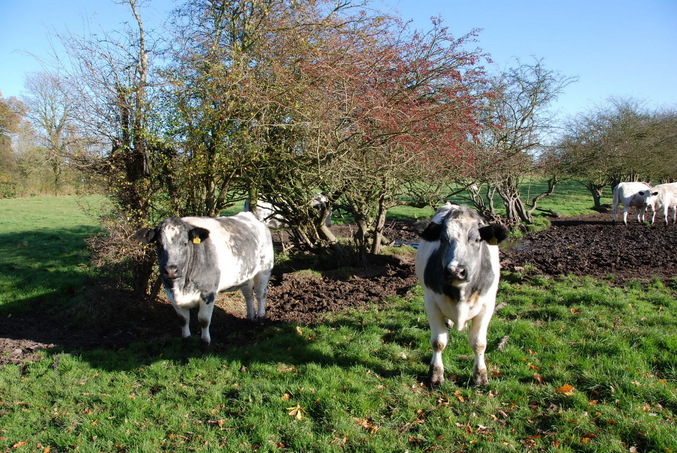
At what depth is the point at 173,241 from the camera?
5.81 metres

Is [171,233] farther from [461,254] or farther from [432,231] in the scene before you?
[461,254]

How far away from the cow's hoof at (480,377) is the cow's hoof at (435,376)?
384 mm

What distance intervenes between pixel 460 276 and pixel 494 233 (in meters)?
0.73

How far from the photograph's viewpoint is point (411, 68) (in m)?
9.84

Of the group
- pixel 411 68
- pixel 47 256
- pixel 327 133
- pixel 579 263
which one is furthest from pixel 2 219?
pixel 579 263

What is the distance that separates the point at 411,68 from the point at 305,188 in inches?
145

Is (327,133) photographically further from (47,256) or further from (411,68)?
(47,256)

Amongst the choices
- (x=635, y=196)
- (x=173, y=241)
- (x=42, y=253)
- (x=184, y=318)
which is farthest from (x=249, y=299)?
(x=635, y=196)

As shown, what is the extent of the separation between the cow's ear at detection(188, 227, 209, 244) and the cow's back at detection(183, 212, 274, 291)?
14.0 inches

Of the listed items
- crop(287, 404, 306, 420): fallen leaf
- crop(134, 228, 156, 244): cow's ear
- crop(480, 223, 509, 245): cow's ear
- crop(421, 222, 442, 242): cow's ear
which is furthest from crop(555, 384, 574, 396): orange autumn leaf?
crop(134, 228, 156, 244): cow's ear

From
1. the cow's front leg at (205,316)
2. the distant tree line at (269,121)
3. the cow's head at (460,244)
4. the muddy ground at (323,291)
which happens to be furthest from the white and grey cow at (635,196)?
the cow's front leg at (205,316)

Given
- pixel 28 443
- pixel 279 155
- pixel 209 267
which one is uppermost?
pixel 279 155

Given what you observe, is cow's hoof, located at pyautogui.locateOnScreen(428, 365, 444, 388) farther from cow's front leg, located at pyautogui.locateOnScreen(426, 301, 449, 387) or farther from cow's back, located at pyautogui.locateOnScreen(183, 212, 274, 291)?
cow's back, located at pyautogui.locateOnScreen(183, 212, 274, 291)

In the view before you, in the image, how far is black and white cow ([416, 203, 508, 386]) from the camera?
4375 millimetres
